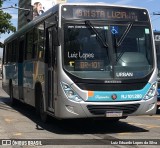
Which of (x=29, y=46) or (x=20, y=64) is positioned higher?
(x=29, y=46)

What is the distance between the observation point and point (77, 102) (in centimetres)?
1039

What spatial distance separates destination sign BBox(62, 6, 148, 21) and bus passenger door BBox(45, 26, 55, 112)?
25.2 inches

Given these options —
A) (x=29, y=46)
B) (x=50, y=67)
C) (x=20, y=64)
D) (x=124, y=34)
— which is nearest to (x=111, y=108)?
(x=124, y=34)

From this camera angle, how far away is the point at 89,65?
34.8 feet

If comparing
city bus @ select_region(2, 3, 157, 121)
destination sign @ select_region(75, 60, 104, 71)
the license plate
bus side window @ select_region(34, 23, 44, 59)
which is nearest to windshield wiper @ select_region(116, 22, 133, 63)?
city bus @ select_region(2, 3, 157, 121)

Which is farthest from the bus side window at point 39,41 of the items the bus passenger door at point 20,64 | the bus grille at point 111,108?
the bus passenger door at point 20,64

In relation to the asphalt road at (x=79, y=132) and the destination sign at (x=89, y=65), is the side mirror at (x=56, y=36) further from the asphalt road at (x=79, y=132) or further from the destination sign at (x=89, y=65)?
the asphalt road at (x=79, y=132)

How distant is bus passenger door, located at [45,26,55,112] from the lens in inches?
444

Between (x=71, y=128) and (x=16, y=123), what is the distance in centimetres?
180

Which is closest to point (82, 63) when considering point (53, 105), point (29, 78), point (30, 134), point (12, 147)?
point (53, 105)

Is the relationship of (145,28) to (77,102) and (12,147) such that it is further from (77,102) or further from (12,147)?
(12,147)

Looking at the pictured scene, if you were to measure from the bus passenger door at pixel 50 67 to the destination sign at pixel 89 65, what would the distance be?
2.80 ft

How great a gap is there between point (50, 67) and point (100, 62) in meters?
1.52

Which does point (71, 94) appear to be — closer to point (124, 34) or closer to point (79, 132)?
point (79, 132)
